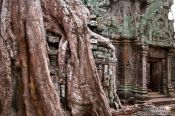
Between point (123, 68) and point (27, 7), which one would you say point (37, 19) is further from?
point (123, 68)

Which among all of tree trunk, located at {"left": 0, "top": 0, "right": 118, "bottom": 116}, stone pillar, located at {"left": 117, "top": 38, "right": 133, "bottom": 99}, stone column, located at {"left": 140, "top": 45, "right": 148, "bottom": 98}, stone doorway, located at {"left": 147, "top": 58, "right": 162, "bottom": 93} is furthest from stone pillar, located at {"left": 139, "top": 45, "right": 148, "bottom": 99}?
tree trunk, located at {"left": 0, "top": 0, "right": 118, "bottom": 116}

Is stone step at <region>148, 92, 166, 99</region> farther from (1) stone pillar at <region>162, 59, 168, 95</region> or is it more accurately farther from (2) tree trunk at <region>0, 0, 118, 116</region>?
(2) tree trunk at <region>0, 0, 118, 116</region>

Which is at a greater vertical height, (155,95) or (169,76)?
(169,76)

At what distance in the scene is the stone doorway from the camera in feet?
39.6

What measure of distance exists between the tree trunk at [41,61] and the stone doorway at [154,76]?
708 cm

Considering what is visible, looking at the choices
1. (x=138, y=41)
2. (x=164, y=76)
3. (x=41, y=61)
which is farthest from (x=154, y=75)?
(x=41, y=61)

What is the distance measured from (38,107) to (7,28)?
1343 millimetres

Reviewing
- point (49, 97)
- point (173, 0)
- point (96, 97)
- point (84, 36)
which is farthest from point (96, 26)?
point (173, 0)

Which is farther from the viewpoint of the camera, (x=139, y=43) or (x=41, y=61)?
(x=139, y=43)

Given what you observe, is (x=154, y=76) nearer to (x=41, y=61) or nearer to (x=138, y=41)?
(x=138, y=41)

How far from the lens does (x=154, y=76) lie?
480 inches

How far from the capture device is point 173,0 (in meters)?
12.8

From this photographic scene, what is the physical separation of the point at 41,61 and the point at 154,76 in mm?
8111

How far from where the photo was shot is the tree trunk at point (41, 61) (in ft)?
15.7
